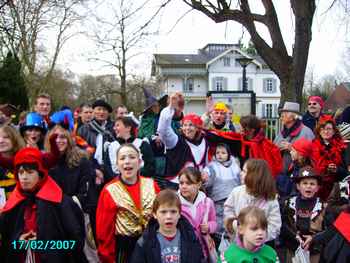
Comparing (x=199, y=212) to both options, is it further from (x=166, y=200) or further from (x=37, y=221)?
(x=37, y=221)

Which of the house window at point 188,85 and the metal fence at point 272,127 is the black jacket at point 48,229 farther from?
the house window at point 188,85

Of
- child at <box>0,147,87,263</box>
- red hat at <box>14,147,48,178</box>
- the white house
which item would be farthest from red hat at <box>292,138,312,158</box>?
the white house

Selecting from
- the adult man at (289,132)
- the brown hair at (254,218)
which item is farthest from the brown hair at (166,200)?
the adult man at (289,132)

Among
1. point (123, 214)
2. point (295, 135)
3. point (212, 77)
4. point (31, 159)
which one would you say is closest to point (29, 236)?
point (31, 159)

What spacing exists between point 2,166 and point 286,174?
138 inches

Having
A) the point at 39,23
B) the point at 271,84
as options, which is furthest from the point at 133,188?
the point at 271,84

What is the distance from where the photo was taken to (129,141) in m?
5.70

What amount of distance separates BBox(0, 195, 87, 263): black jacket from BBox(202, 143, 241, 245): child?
6.33 feet

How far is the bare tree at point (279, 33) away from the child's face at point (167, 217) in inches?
365

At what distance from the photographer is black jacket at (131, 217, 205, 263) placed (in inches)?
137

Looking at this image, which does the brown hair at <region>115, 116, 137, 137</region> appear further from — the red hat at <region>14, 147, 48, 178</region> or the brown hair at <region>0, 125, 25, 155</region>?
the red hat at <region>14, 147, 48, 178</region>

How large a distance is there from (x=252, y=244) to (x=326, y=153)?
2.61 metres

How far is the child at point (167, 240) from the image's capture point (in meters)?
3.49

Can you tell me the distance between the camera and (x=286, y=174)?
5621mm
